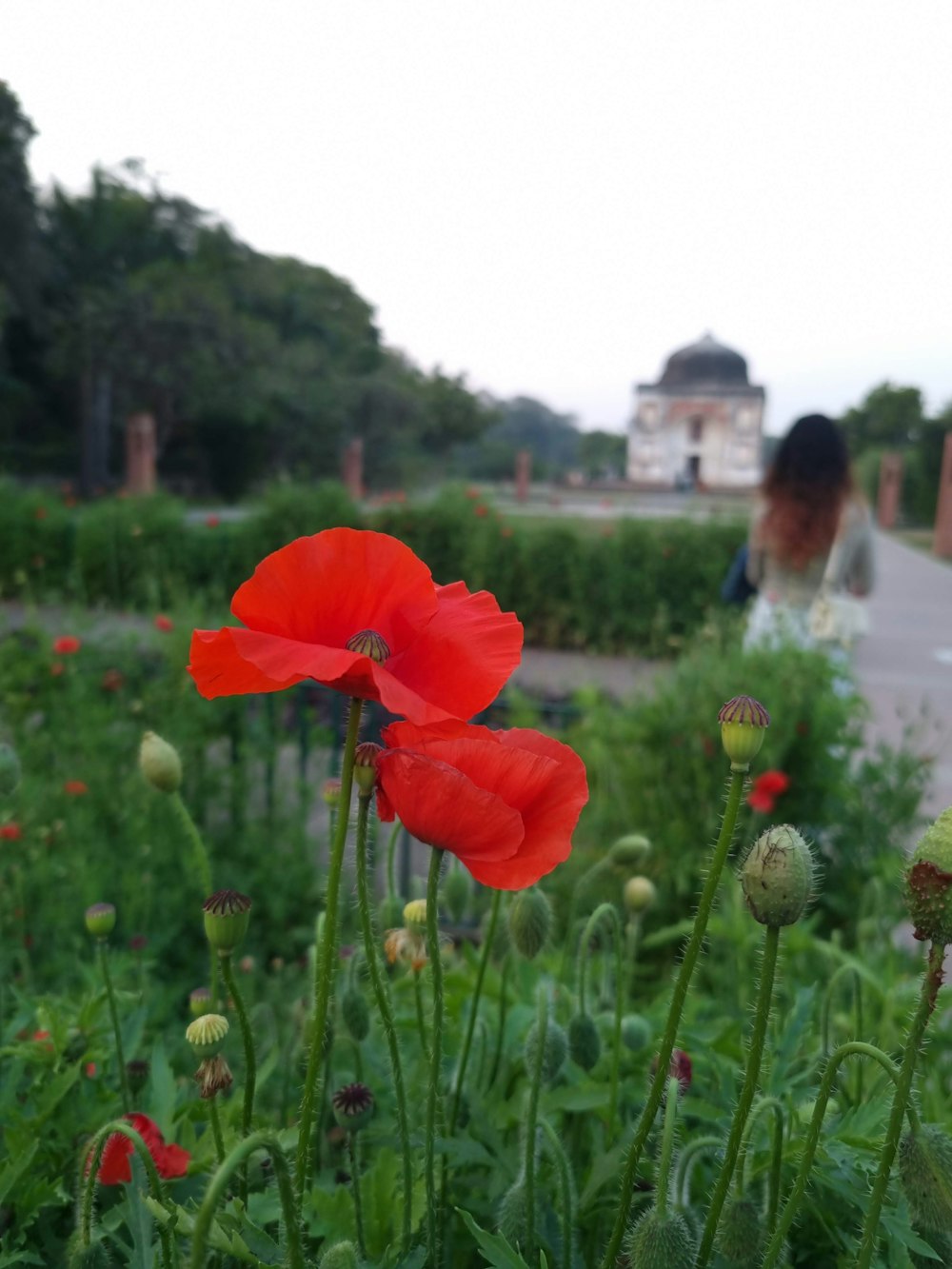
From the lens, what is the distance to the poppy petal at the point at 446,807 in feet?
2.02

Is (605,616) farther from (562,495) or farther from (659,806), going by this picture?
(562,495)

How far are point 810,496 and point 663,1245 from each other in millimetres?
3758

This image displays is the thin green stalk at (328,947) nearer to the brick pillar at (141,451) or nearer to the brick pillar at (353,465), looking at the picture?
the brick pillar at (141,451)

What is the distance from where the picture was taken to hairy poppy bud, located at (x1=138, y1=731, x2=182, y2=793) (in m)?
1.14

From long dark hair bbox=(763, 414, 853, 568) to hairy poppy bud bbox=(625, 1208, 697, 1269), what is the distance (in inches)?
145

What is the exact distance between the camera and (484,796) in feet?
2.02

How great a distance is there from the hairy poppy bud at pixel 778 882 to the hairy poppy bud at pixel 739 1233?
0.28m

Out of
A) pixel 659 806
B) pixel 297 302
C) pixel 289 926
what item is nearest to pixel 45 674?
pixel 289 926

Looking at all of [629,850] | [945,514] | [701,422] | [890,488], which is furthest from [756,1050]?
[701,422]

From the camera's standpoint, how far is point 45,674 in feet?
11.2

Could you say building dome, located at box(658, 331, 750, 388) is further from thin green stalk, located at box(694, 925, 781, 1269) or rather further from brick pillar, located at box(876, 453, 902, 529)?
thin green stalk, located at box(694, 925, 781, 1269)

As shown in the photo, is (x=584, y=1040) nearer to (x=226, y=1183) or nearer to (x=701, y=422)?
(x=226, y=1183)

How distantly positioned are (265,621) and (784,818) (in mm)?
2741

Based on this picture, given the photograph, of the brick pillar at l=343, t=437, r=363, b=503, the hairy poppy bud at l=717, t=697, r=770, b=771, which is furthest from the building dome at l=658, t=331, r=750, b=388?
the hairy poppy bud at l=717, t=697, r=770, b=771
